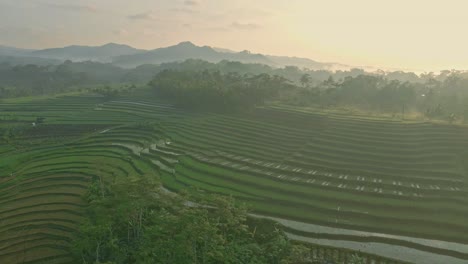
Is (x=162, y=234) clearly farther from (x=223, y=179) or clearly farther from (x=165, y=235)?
(x=223, y=179)

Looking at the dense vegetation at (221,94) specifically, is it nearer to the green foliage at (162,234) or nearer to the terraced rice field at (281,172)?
the terraced rice field at (281,172)

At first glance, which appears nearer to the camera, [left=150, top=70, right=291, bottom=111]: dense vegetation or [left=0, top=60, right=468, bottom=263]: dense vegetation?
[left=0, top=60, right=468, bottom=263]: dense vegetation

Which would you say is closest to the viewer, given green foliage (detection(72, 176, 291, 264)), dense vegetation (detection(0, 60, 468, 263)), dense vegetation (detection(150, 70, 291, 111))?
green foliage (detection(72, 176, 291, 264))

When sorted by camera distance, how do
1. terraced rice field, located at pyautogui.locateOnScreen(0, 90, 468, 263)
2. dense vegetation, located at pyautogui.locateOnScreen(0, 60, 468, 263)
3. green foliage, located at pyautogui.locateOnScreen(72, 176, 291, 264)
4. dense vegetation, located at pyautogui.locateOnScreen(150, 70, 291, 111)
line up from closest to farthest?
green foliage, located at pyautogui.locateOnScreen(72, 176, 291, 264), dense vegetation, located at pyautogui.locateOnScreen(0, 60, 468, 263), terraced rice field, located at pyautogui.locateOnScreen(0, 90, 468, 263), dense vegetation, located at pyautogui.locateOnScreen(150, 70, 291, 111)

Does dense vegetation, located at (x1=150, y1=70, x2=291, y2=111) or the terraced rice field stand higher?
dense vegetation, located at (x1=150, y1=70, x2=291, y2=111)

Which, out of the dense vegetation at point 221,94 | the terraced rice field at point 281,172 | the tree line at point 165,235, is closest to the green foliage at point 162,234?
the tree line at point 165,235

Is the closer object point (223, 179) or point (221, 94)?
point (223, 179)

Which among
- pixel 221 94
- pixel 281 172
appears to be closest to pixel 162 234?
pixel 281 172

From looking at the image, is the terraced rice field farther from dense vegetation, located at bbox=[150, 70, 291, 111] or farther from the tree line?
dense vegetation, located at bbox=[150, 70, 291, 111]

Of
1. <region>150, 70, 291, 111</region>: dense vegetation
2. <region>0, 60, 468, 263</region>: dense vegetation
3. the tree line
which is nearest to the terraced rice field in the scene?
<region>0, 60, 468, 263</region>: dense vegetation
